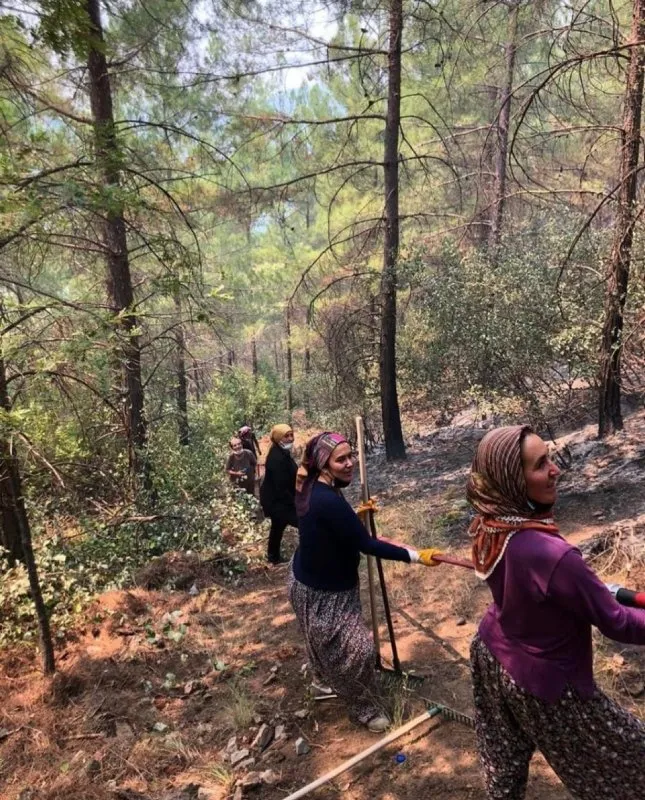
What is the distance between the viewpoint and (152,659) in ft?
14.0

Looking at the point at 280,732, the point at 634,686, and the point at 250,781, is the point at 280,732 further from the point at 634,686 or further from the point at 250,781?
the point at 634,686

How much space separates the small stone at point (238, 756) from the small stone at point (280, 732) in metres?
0.21

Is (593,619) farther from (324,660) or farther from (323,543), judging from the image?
(324,660)

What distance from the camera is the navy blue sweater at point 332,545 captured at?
9.29 ft

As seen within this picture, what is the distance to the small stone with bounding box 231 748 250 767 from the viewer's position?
307cm

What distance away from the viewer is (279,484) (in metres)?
5.75

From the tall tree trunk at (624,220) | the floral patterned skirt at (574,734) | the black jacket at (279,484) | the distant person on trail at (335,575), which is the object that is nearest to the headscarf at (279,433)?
the black jacket at (279,484)

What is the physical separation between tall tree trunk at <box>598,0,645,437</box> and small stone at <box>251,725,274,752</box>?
5.14 m

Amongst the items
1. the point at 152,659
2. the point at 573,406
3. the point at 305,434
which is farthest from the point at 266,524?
the point at 305,434

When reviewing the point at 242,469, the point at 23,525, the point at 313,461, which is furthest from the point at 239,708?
the point at 242,469

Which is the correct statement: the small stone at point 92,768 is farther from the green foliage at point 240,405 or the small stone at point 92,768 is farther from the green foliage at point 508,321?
the green foliage at point 240,405

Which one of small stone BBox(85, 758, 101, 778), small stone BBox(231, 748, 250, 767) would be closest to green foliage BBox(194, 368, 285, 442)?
small stone BBox(85, 758, 101, 778)

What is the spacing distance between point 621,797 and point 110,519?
17.7 ft

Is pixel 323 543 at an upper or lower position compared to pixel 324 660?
upper
